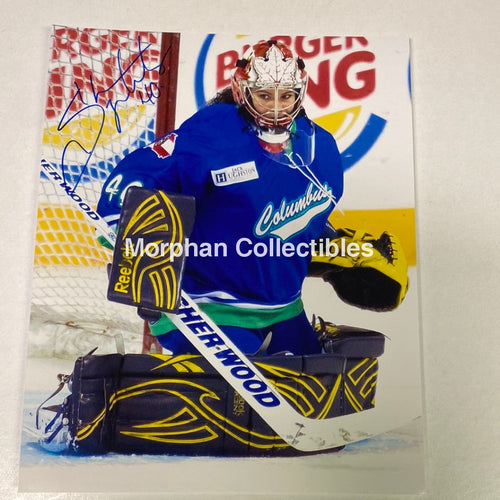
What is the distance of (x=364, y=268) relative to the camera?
53.5 inches

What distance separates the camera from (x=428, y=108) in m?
1.45

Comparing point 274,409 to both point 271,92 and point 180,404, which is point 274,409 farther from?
point 271,92

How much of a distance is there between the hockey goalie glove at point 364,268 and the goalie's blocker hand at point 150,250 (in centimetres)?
31

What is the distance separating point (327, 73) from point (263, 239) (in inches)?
17.3

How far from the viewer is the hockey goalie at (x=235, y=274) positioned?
4.19 feet

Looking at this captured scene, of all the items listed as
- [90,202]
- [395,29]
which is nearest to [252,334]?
[90,202]

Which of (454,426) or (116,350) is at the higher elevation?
(116,350)

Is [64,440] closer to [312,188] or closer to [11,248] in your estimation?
[11,248]

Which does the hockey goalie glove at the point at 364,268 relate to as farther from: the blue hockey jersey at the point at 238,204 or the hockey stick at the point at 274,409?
the hockey stick at the point at 274,409

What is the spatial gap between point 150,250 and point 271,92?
465 millimetres

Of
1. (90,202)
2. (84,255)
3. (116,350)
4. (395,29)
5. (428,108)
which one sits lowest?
(116,350)
